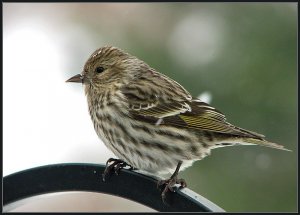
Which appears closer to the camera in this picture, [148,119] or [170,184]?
[170,184]

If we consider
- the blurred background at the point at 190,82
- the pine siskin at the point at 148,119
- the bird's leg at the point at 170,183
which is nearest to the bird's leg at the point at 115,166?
the pine siskin at the point at 148,119

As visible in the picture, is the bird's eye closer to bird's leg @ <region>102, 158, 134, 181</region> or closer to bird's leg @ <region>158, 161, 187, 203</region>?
bird's leg @ <region>102, 158, 134, 181</region>

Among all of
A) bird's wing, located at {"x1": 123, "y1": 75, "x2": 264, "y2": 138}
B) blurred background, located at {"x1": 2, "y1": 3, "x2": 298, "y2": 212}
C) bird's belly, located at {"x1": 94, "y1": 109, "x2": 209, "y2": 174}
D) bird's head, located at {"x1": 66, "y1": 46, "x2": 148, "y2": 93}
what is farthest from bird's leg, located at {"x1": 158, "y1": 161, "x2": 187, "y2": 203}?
blurred background, located at {"x1": 2, "y1": 3, "x2": 298, "y2": 212}

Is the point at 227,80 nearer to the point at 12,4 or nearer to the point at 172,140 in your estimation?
the point at 172,140

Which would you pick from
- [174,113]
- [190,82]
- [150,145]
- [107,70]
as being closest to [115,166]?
[150,145]

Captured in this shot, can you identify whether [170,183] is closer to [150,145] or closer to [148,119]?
[150,145]

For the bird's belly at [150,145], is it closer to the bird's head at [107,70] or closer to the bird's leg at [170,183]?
the bird's leg at [170,183]

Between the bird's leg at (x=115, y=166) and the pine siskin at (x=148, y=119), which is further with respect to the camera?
the pine siskin at (x=148, y=119)
